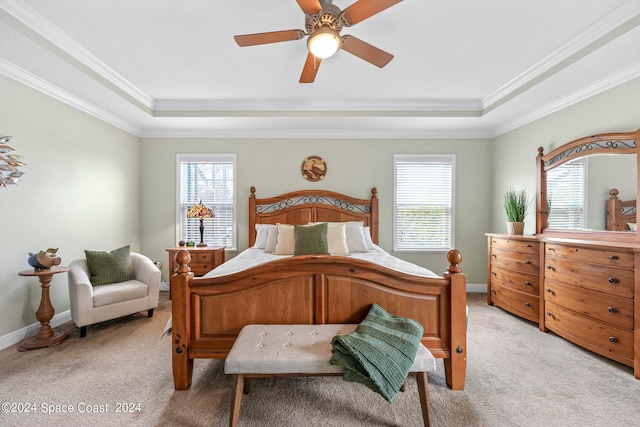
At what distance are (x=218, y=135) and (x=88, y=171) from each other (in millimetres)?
1773

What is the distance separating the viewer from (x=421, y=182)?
464 centimetres

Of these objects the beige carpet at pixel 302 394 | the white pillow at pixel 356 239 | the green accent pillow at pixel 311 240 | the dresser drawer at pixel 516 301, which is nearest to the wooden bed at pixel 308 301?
the beige carpet at pixel 302 394

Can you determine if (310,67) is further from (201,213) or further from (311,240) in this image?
(201,213)

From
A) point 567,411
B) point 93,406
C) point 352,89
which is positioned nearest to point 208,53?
point 352,89

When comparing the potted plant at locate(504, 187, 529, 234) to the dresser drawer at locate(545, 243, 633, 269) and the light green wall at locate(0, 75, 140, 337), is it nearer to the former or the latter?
the dresser drawer at locate(545, 243, 633, 269)

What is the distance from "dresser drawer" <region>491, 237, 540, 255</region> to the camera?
323 centimetres

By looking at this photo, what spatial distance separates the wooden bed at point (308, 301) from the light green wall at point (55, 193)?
6.70 feet

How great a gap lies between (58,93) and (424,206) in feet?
16.2

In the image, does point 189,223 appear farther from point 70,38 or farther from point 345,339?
point 345,339

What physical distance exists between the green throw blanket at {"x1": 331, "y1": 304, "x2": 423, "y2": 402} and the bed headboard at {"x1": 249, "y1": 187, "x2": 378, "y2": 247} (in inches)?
110

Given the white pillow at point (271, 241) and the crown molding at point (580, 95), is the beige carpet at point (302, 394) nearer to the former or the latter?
the white pillow at point (271, 241)

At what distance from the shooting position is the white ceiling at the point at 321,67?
2.16 meters

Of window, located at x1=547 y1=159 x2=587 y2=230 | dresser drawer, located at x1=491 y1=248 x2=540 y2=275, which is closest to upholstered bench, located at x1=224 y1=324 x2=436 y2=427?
dresser drawer, located at x1=491 y1=248 x2=540 y2=275

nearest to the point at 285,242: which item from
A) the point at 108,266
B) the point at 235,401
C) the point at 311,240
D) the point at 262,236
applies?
the point at 311,240
